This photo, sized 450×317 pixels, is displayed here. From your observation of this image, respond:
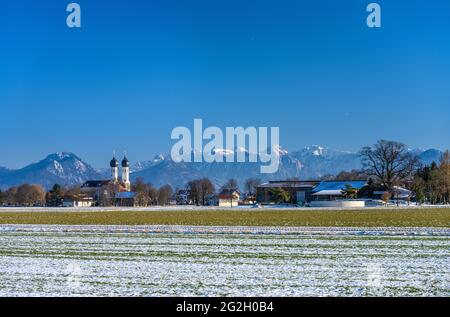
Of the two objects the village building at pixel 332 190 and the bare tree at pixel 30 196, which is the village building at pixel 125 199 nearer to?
the bare tree at pixel 30 196

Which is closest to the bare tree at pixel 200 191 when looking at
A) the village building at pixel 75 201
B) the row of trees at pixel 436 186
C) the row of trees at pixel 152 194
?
the row of trees at pixel 152 194

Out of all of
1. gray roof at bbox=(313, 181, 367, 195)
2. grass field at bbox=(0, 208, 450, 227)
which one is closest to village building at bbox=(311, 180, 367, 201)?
gray roof at bbox=(313, 181, 367, 195)

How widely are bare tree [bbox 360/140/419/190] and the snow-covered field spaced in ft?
300

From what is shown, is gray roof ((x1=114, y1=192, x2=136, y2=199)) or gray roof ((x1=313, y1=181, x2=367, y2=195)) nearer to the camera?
gray roof ((x1=313, y1=181, x2=367, y2=195))

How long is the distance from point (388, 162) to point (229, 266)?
10482cm

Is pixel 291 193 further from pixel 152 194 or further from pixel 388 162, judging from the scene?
pixel 152 194

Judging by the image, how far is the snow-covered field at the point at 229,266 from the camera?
1315 cm

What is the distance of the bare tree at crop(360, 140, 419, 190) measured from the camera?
375 feet

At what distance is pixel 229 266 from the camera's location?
54.4 feet

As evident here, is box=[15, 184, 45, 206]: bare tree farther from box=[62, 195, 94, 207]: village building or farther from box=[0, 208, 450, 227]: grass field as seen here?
box=[0, 208, 450, 227]: grass field

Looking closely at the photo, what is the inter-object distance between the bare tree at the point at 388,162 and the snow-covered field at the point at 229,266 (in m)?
91.5
